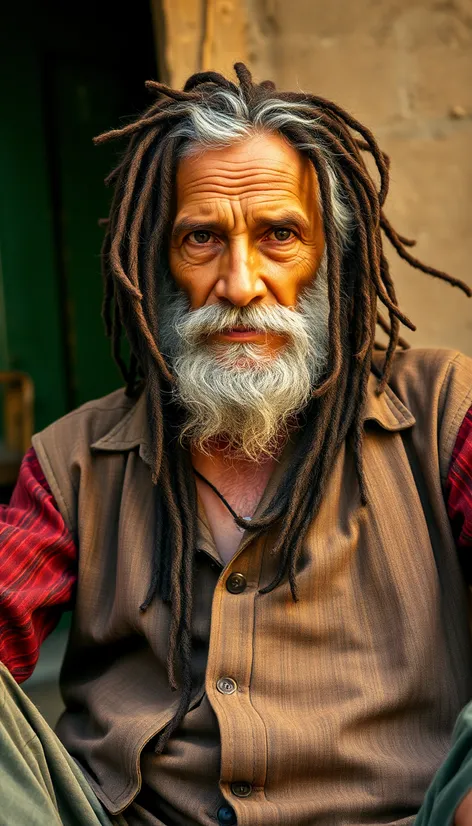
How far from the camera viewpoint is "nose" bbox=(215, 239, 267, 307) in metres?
2.23

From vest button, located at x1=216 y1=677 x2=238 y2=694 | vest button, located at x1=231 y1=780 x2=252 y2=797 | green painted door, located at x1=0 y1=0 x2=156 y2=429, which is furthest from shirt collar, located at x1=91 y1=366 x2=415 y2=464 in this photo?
green painted door, located at x1=0 y1=0 x2=156 y2=429

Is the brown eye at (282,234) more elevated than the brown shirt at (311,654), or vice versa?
the brown eye at (282,234)

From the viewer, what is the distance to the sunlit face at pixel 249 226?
2256 mm

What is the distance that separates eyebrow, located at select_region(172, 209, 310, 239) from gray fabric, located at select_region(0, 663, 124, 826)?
1012 millimetres

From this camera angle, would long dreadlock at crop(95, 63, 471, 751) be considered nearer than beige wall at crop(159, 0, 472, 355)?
Yes

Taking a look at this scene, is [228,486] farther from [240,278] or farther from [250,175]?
[250,175]

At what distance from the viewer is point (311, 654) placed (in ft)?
7.03

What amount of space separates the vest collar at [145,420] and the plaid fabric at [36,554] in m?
0.15

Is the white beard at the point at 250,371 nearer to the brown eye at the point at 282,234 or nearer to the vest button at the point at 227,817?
the brown eye at the point at 282,234

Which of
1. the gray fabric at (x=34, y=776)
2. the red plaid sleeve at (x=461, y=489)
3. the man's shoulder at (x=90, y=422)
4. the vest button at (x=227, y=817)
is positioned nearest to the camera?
the gray fabric at (x=34, y=776)

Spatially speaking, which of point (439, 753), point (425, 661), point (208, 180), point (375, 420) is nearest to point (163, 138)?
point (208, 180)

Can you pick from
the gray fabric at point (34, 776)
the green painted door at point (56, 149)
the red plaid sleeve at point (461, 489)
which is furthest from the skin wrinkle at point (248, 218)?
the green painted door at point (56, 149)

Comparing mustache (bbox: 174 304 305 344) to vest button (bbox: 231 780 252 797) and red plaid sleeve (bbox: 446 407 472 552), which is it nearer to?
red plaid sleeve (bbox: 446 407 472 552)

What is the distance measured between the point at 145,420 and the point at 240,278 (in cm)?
42
